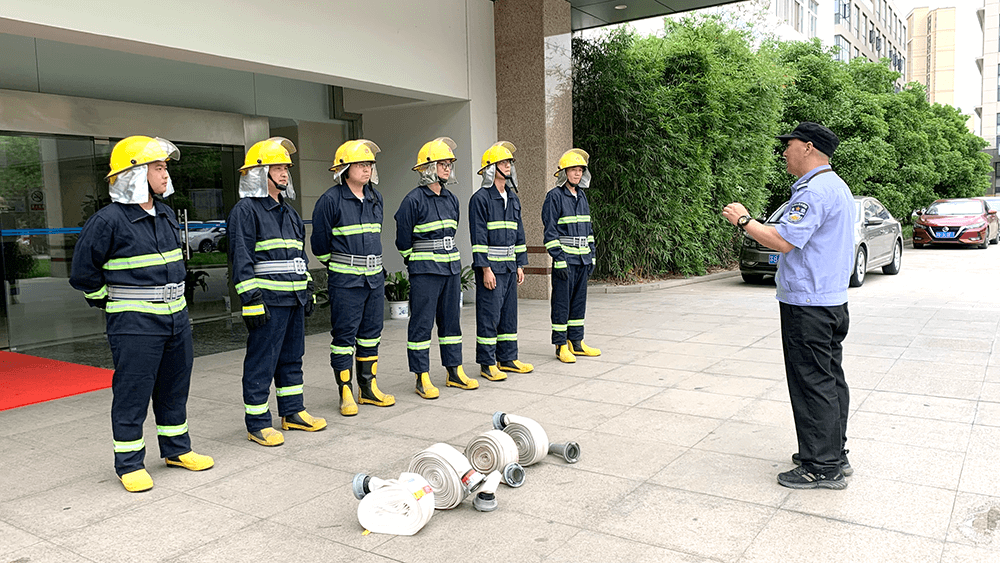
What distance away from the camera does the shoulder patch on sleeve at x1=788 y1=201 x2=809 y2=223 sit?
4.10 metres

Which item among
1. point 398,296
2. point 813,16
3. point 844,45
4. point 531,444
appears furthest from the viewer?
point 844,45

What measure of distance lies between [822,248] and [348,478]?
3030 millimetres

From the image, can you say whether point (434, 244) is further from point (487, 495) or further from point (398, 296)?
point (398, 296)

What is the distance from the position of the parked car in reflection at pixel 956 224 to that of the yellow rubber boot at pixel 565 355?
62.3ft

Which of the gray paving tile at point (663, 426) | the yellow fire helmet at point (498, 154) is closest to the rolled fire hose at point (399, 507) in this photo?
the gray paving tile at point (663, 426)

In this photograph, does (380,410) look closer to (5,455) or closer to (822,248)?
(5,455)

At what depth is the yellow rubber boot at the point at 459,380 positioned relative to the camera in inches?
268

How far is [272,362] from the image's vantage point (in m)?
5.28

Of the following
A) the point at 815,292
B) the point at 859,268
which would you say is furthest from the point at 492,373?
the point at 859,268

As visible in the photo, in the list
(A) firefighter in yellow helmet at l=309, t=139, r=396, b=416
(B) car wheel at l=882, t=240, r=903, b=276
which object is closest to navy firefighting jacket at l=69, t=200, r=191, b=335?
(A) firefighter in yellow helmet at l=309, t=139, r=396, b=416

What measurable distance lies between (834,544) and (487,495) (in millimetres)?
1685

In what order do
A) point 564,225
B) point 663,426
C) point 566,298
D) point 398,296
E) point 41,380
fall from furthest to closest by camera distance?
point 398,296 < point 566,298 < point 564,225 < point 41,380 < point 663,426

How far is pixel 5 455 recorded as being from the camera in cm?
518

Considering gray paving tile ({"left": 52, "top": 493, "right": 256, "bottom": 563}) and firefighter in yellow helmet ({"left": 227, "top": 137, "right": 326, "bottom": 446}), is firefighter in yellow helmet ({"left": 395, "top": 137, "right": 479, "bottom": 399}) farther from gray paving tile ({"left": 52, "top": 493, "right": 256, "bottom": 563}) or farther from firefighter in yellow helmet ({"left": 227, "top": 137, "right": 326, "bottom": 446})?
gray paving tile ({"left": 52, "top": 493, "right": 256, "bottom": 563})
